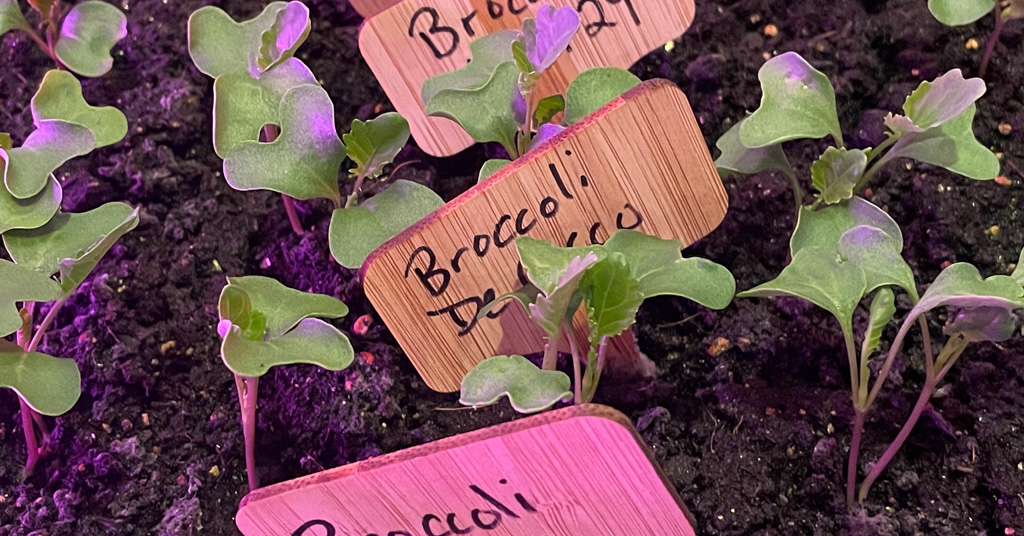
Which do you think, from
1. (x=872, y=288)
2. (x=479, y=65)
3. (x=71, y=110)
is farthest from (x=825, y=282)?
(x=71, y=110)

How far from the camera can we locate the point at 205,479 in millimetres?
960

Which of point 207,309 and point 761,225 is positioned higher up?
point 207,309

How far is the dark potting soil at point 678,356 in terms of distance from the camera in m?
0.92

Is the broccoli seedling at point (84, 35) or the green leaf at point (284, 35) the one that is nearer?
the green leaf at point (284, 35)

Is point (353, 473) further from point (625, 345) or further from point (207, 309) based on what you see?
point (207, 309)

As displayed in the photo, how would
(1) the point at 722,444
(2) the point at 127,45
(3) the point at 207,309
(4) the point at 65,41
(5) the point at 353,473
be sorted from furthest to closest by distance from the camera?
(2) the point at 127,45 → (4) the point at 65,41 → (3) the point at 207,309 → (1) the point at 722,444 → (5) the point at 353,473

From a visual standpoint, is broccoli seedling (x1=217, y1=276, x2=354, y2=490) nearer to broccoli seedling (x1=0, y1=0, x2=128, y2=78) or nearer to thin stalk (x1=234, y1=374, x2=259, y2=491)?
thin stalk (x1=234, y1=374, x2=259, y2=491)

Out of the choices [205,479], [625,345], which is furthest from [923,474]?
[205,479]

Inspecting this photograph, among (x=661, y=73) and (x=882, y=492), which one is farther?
(x=661, y=73)

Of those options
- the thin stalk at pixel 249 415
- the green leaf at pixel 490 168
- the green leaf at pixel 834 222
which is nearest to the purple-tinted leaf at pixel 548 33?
the green leaf at pixel 490 168

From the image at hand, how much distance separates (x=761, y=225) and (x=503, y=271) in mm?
414

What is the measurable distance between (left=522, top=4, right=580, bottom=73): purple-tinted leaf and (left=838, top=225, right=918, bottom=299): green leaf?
0.34 metres

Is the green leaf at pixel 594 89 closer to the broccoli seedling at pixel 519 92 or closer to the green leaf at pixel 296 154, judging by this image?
the broccoli seedling at pixel 519 92

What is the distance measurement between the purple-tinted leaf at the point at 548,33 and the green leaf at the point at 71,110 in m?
0.54
